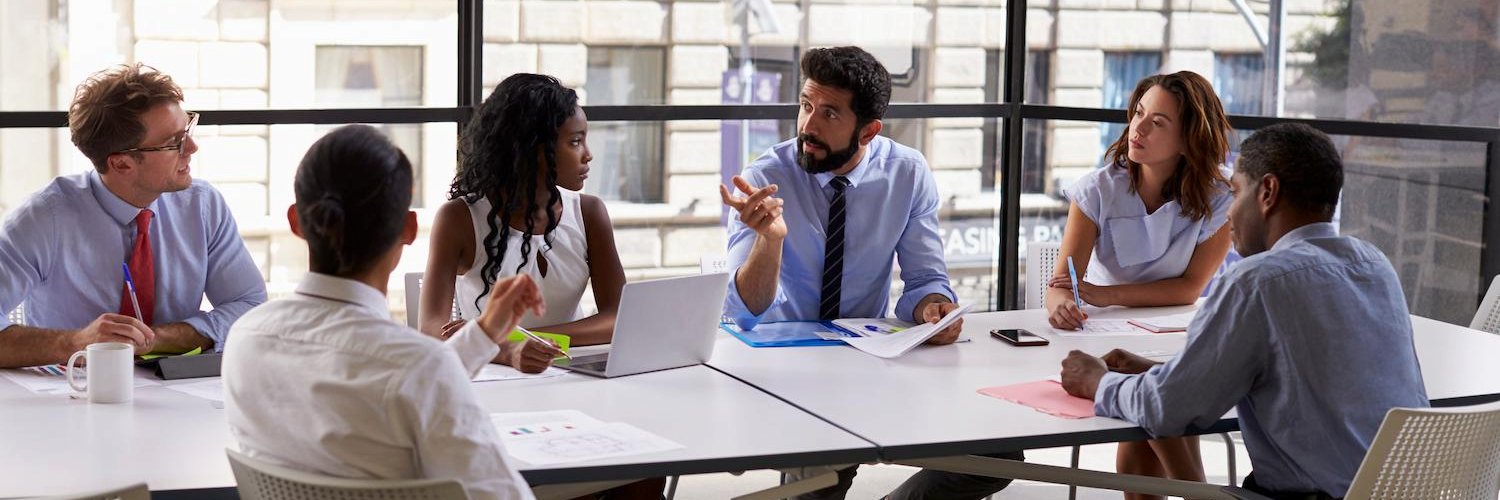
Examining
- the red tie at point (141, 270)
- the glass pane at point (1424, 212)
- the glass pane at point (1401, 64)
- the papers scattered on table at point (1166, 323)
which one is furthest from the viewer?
the glass pane at point (1424, 212)

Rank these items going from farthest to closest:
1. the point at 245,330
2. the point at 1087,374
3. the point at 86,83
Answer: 1. the point at 86,83
2. the point at 1087,374
3. the point at 245,330

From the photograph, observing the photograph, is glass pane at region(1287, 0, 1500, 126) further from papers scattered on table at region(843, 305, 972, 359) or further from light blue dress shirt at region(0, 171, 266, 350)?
light blue dress shirt at region(0, 171, 266, 350)

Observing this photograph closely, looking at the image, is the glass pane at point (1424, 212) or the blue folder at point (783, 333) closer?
the blue folder at point (783, 333)

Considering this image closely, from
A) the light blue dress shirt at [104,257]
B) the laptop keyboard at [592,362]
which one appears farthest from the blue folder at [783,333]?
the light blue dress shirt at [104,257]

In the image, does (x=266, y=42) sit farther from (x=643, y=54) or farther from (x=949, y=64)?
(x=949, y=64)

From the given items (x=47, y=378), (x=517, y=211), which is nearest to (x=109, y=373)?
(x=47, y=378)

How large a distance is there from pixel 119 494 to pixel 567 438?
713 mm

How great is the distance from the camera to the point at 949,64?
5.72 meters

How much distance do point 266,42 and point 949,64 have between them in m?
2.51

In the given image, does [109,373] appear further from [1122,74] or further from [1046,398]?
[1122,74]

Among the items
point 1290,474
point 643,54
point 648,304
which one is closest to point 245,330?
point 648,304

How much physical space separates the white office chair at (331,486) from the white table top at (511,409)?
0.25 m

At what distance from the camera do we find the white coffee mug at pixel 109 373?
8.40ft

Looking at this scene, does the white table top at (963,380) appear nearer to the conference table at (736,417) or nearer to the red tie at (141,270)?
the conference table at (736,417)
